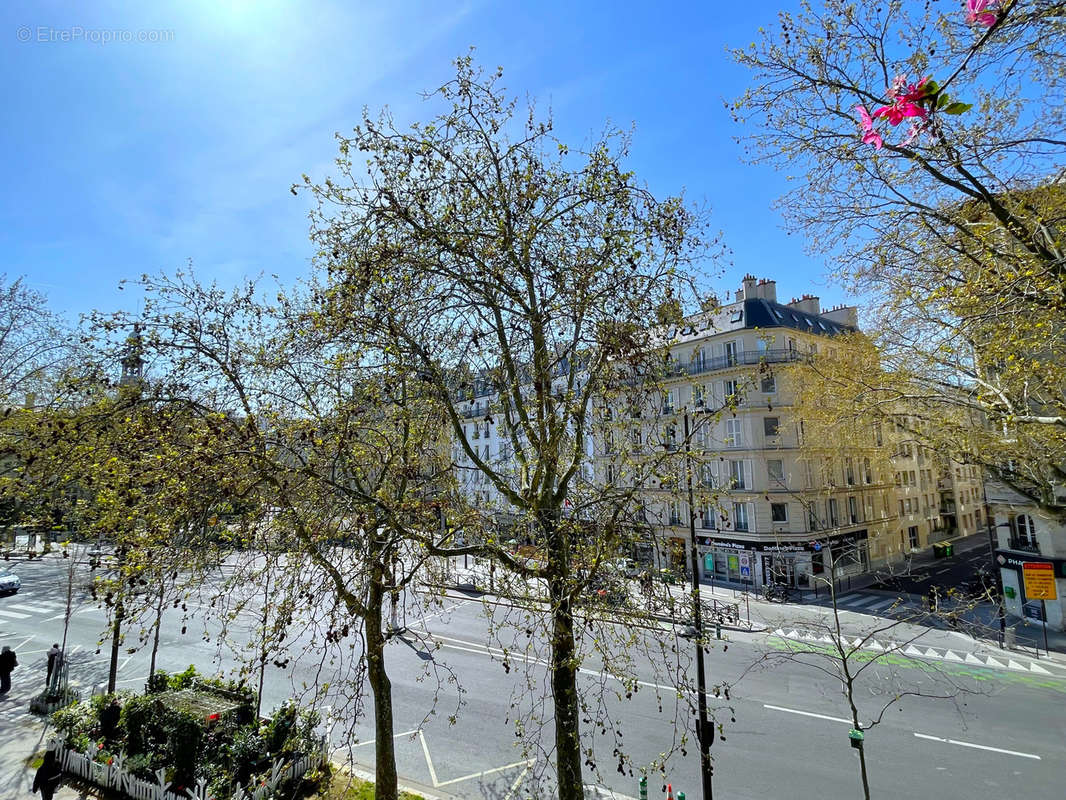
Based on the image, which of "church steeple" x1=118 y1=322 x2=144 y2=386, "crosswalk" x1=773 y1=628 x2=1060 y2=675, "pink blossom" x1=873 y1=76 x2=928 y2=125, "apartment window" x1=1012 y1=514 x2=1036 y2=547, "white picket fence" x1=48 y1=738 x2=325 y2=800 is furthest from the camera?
"apartment window" x1=1012 y1=514 x2=1036 y2=547

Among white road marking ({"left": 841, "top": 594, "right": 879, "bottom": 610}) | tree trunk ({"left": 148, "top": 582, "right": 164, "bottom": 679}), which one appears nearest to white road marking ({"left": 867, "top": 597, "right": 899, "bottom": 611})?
white road marking ({"left": 841, "top": 594, "right": 879, "bottom": 610})

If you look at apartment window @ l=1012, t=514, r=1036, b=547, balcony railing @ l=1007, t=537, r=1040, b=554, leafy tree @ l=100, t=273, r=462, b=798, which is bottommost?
balcony railing @ l=1007, t=537, r=1040, b=554

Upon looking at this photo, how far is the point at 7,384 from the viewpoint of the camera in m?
14.9

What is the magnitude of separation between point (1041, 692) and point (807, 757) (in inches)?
390

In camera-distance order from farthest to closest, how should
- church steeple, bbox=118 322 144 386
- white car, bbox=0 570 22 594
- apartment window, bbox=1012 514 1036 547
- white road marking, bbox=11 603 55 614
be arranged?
1. white car, bbox=0 570 22 594
2. apartment window, bbox=1012 514 1036 547
3. white road marking, bbox=11 603 55 614
4. church steeple, bbox=118 322 144 386

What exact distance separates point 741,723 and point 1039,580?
16.0m

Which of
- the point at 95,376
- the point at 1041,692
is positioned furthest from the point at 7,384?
the point at 1041,692

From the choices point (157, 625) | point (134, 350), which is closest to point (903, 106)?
point (157, 625)

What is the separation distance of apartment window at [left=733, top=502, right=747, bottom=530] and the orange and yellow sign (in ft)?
38.1

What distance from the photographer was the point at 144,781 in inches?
364

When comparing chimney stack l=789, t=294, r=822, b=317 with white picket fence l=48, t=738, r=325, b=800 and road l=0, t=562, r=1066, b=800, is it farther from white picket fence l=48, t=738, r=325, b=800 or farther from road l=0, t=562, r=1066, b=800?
white picket fence l=48, t=738, r=325, b=800

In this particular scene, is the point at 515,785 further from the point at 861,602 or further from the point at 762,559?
the point at 861,602

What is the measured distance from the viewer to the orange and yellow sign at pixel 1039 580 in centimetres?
2008

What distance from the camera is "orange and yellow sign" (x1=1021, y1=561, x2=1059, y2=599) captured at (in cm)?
2008
